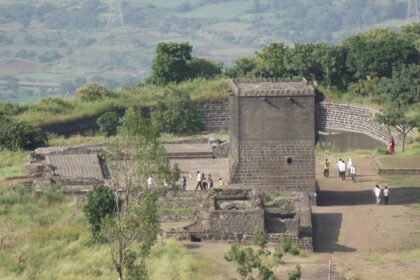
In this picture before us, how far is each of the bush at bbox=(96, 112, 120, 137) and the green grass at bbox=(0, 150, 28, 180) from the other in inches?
336

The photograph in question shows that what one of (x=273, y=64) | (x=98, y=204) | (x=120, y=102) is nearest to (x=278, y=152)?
(x=98, y=204)

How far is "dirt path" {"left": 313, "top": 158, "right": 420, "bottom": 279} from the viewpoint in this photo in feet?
113

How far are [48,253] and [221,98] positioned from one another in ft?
92.4

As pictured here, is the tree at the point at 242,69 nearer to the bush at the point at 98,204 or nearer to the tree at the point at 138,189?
the bush at the point at 98,204

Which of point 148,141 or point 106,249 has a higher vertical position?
point 148,141

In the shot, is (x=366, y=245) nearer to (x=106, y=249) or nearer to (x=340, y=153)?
(x=106, y=249)

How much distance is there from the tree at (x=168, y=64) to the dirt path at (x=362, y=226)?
72.6 feet

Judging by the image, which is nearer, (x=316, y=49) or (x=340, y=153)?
(x=340, y=153)

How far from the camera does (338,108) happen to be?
63969mm

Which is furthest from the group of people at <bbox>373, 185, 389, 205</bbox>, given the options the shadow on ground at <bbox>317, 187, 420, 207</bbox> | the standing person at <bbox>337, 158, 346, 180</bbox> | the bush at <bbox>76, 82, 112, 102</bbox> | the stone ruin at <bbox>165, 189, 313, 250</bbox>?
the bush at <bbox>76, 82, 112, 102</bbox>

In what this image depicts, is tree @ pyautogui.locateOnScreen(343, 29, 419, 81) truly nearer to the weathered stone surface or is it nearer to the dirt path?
the dirt path

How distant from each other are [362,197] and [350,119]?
63.1ft

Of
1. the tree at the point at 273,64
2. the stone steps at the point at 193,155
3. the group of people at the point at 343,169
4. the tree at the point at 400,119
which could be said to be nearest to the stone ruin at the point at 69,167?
the stone steps at the point at 193,155

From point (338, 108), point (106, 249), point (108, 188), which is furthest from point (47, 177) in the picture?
point (338, 108)
